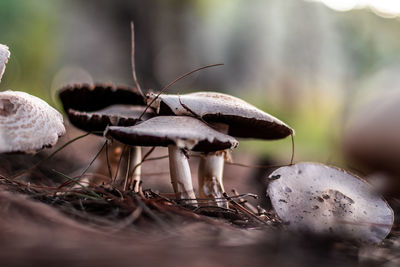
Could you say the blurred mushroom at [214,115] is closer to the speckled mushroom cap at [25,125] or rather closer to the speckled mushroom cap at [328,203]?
the speckled mushroom cap at [328,203]

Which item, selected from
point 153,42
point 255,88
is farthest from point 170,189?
point 255,88

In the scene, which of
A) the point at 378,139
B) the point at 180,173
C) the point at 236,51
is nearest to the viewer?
the point at 180,173

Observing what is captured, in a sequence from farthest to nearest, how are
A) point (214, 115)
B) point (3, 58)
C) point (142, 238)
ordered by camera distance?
point (214, 115) < point (3, 58) < point (142, 238)

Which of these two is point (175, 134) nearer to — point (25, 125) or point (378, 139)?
point (25, 125)

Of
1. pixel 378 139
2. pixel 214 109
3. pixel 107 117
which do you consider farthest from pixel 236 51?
pixel 214 109

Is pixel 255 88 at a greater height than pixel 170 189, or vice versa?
pixel 170 189

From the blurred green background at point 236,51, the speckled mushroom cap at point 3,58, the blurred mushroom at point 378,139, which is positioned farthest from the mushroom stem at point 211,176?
the blurred green background at point 236,51

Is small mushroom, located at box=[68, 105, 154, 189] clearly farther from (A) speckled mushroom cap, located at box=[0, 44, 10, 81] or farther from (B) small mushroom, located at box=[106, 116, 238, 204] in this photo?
(A) speckled mushroom cap, located at box=[0, 44, 10, 81]

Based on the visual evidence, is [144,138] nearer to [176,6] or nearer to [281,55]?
[176,6]
